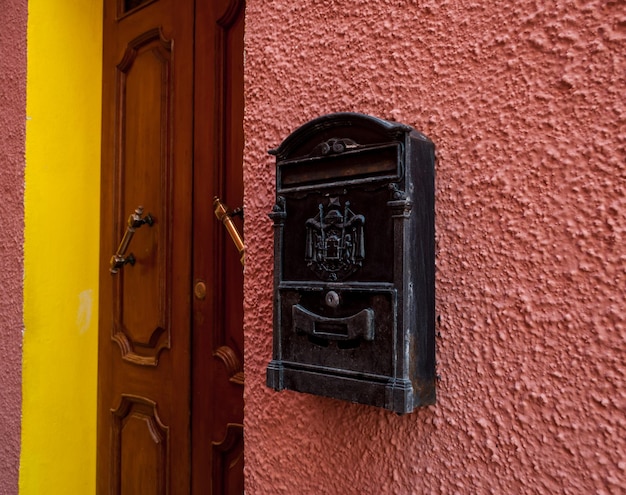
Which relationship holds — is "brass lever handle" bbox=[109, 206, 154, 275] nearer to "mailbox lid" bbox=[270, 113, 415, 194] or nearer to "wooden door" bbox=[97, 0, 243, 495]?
"wooden door" bbox=[97, 0, 243, 495]

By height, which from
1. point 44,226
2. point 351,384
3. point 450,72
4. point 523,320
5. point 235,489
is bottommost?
point 235,489

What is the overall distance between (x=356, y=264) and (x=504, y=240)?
213mm

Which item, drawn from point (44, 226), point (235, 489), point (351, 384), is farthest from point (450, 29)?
point (44, 226)

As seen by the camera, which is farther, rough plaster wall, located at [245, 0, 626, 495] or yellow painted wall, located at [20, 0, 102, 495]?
yellow painted wall, located at [20, 0, 102, 495]

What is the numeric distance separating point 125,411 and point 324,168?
1.34m

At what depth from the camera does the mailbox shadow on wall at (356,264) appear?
0.76m

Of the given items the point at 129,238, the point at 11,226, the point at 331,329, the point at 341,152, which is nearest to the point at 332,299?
the point at 331,329

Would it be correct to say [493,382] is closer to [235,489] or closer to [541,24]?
[541,24]

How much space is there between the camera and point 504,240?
746 mm

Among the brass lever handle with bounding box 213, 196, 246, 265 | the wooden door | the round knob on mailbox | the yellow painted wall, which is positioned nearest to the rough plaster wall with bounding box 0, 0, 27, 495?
the yellow painted wall

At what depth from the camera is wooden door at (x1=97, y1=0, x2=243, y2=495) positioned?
149cm

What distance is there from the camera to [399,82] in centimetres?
86

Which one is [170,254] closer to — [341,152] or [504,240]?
[341,152]

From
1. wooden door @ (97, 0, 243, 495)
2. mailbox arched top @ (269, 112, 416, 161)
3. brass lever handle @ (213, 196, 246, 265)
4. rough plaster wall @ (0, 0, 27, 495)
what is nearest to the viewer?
mailbox arched top @ (269, 112, 416, 161)
